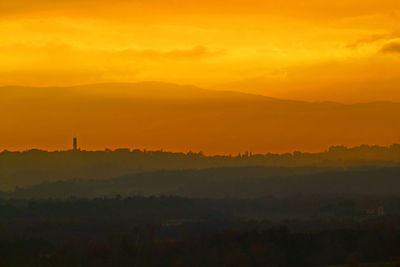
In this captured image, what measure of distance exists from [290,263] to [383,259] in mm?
22097

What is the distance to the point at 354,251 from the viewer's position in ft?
574

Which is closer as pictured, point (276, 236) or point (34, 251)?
point (34, 251)

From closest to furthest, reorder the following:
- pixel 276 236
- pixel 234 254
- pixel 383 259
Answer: pixel 383 259 → pixel 234 254 → pixel 276 236

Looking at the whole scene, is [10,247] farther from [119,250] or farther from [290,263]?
[290,263]

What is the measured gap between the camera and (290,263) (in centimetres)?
17512

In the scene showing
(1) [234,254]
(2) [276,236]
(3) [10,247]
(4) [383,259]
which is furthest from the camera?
(2) [276,236]

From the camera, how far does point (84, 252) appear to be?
174250 mm

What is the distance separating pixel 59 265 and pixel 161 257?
21407 mm

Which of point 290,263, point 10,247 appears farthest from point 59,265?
point 290,263

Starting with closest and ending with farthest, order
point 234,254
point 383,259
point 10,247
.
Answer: point 383,259 → point 10,247 → point 234,254

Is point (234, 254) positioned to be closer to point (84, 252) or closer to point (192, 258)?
point (192, 258)

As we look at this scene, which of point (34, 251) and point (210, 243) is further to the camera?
point (210, 243)

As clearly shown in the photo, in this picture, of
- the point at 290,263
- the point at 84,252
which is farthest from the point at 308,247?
the point at 84,252

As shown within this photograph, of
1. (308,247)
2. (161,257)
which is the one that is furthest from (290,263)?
(161,257)
